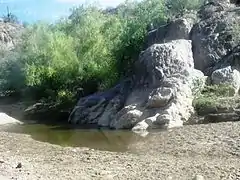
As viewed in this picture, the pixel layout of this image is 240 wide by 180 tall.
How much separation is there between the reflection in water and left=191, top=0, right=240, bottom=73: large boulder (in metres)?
10.1

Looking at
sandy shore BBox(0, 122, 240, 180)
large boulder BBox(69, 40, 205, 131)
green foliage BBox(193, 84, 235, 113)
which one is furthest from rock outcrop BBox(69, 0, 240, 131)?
sandy shore BBox(0, 122, 240, 180)

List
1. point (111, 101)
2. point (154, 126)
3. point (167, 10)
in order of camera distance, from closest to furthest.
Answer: point (154, 126)
point (111, 101)
point (167, 10)

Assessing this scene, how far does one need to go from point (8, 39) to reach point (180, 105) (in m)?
80.0

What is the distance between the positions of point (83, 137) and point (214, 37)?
1407 cm

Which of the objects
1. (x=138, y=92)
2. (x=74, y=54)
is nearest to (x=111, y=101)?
(x=138, y=92)

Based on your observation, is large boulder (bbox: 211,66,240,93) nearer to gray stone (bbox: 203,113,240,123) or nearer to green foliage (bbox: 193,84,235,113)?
green foliage (bbox: 193,84,235,113)

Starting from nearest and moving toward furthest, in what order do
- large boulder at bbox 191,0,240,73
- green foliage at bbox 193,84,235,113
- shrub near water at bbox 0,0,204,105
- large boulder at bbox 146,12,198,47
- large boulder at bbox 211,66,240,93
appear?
green foliage at bbox 193,84,235,113, large boulder at bbox 211,66,240,93, large boulder at bbox 191,0,240,73, large boulder at bbox 146,12,198,47, shrub near water at bbox 0,0,204,105

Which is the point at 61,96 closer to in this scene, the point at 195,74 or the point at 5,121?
the point at 5,121

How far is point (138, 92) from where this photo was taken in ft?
106

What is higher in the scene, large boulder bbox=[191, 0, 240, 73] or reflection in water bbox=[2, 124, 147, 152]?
large boulder bbox=[191, 0, 240, 73]

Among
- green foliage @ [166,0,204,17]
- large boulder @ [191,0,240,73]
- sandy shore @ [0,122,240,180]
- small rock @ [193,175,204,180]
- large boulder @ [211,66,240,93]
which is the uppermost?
green foliage @ [166,0,204,17]

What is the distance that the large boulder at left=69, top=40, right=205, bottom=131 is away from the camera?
28.7 meters

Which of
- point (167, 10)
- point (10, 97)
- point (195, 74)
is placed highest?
point (167, 10)

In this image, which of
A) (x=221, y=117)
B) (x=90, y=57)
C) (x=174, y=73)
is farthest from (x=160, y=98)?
(x=90, y=57)
